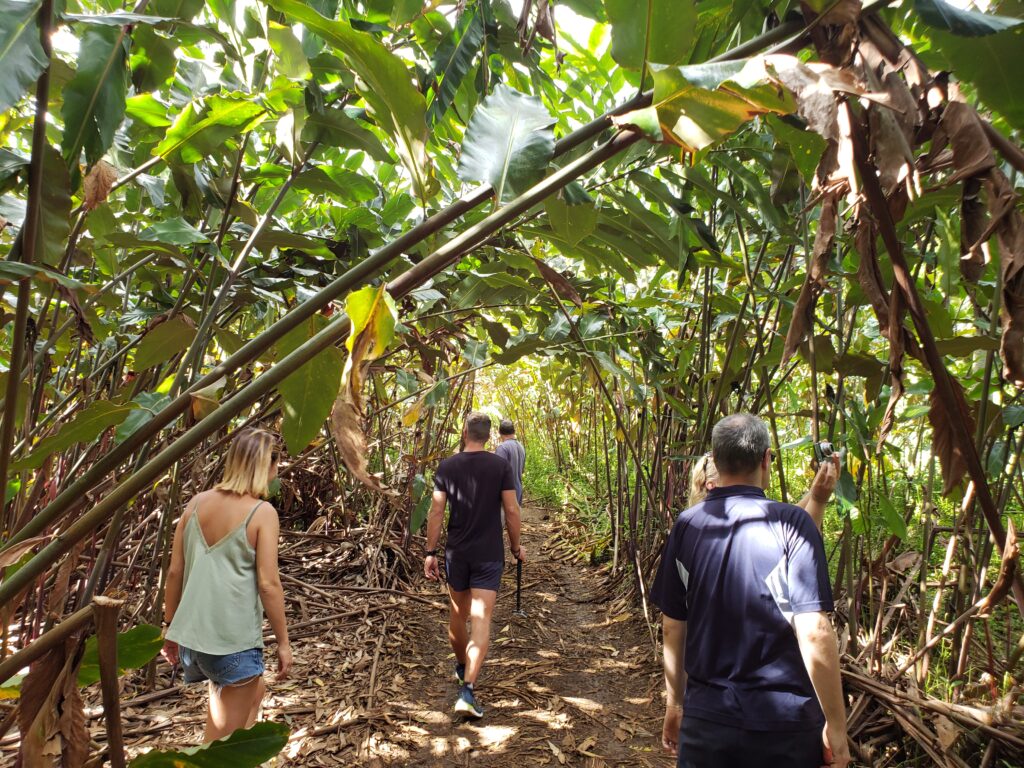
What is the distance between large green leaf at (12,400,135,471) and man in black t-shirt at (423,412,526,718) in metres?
2.35

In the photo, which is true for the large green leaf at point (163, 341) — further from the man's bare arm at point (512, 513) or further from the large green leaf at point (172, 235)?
the man's bare arm at point (512, 513)

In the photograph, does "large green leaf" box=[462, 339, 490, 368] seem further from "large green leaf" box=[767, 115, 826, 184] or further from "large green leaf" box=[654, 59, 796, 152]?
"large green leaf" box=[654, 59, 796, 152]

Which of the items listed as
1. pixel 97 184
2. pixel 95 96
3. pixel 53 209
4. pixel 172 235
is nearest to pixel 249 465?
pixel 172 235

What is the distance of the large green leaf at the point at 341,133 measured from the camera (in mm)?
1218

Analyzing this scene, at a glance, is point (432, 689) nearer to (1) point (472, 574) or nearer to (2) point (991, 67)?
(1) point (472, 574)

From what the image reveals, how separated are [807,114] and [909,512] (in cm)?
227

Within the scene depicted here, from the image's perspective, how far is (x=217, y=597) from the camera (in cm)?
195

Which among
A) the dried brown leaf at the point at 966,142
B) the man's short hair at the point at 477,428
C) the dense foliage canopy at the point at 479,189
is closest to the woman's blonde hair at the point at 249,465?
the dense foliage canopy at the point at 479,189

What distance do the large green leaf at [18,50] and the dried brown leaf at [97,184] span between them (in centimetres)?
41

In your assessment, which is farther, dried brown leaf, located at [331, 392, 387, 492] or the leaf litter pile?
the leaf litter pile

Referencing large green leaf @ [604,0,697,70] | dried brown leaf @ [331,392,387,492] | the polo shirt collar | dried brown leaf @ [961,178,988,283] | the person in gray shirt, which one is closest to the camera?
dried brown leaf @ [331,392,387,492]

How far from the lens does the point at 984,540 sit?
5.96 feet

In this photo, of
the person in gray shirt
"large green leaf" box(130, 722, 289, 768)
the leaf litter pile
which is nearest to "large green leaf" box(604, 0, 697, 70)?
"large green leaf" box(130, 722, 289, 768)

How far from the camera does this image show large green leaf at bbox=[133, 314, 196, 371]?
1.31 m
